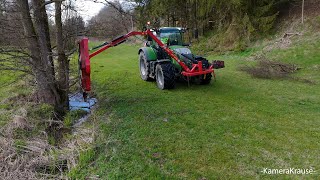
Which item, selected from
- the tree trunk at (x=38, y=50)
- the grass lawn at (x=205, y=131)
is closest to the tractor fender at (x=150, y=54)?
the grass lawn at (x=205, y=131)

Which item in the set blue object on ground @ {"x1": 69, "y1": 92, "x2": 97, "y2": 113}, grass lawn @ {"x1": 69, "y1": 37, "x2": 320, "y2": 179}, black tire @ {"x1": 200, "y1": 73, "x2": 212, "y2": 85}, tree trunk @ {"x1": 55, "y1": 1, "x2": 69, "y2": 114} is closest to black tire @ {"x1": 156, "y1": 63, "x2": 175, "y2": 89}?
grass lawn @ {"x1": 69, "y1": 37, "x2": 320, "y2": 179}

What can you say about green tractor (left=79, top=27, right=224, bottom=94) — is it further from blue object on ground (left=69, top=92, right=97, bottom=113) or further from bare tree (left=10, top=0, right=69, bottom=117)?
blue object on ground (left=69, top=92, right=97, bottom=113)

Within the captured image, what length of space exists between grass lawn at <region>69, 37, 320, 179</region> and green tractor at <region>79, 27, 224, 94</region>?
41 cm

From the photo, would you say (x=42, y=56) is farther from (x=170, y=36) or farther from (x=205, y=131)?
(x=170, y=36)

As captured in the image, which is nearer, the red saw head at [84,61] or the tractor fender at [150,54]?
the red saw head at [84,61]

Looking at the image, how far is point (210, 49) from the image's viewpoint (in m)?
19.0

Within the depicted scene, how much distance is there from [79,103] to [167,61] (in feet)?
9.43

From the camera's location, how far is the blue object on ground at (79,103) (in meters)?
7.71

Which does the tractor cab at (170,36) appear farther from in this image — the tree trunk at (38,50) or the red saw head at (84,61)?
the tree trunk at (38,50)

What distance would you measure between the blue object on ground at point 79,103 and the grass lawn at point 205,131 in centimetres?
32

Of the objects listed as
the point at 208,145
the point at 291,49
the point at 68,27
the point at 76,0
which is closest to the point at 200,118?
the point at 208,145

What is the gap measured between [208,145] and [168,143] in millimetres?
682

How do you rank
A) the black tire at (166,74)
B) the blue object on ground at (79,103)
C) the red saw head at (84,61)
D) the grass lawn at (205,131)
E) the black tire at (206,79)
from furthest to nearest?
the black tire at (206,79)
the black tire at (166,74)
the blue object on ground at (79,103)
the red saw head at (84,61)
the grass lawn at (205,131)

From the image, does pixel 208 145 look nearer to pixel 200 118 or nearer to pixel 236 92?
pixel 200 118
